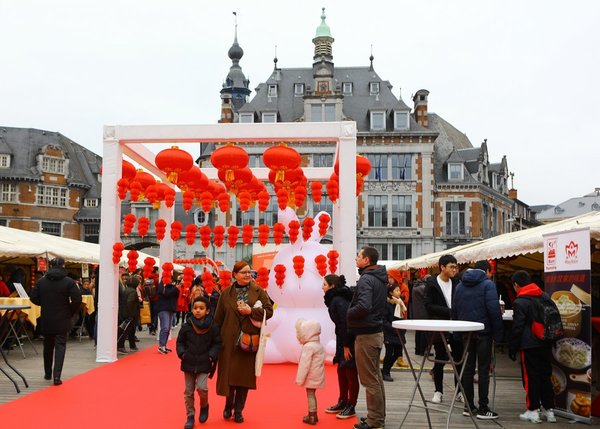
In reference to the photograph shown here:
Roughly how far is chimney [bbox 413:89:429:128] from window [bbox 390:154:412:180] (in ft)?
10.1

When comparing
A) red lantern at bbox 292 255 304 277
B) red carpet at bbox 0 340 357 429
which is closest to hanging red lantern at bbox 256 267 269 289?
red lantern at bbox 292 255 304 277

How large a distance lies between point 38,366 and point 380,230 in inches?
1309

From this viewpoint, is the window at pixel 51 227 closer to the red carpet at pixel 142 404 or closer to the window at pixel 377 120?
the window at pixel 377 120

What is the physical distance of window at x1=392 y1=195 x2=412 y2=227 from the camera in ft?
138

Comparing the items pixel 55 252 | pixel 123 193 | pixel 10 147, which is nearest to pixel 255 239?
pixel 10 147

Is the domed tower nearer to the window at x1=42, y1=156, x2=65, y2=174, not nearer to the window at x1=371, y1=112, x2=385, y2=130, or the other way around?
the window at x1=42, y1=156, x2=65, y2=174

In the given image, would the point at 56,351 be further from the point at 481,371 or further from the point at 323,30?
the point at 323,30

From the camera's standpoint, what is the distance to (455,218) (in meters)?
42.6

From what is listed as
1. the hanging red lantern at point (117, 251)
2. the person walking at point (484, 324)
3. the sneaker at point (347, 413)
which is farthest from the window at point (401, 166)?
the sneaker at point (347, 413)

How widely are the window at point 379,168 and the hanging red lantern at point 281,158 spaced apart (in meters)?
32.2

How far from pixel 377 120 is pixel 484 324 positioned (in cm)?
3705

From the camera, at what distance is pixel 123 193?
36.1 ft

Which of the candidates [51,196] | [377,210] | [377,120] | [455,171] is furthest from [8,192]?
[455,171]

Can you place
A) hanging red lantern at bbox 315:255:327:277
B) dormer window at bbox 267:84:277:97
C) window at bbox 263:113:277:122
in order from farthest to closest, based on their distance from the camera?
dormer window at bbox 267:84:277:97, window at bbox 263:113:277:122, hanging red lantern at bbox 315:255:327:277
